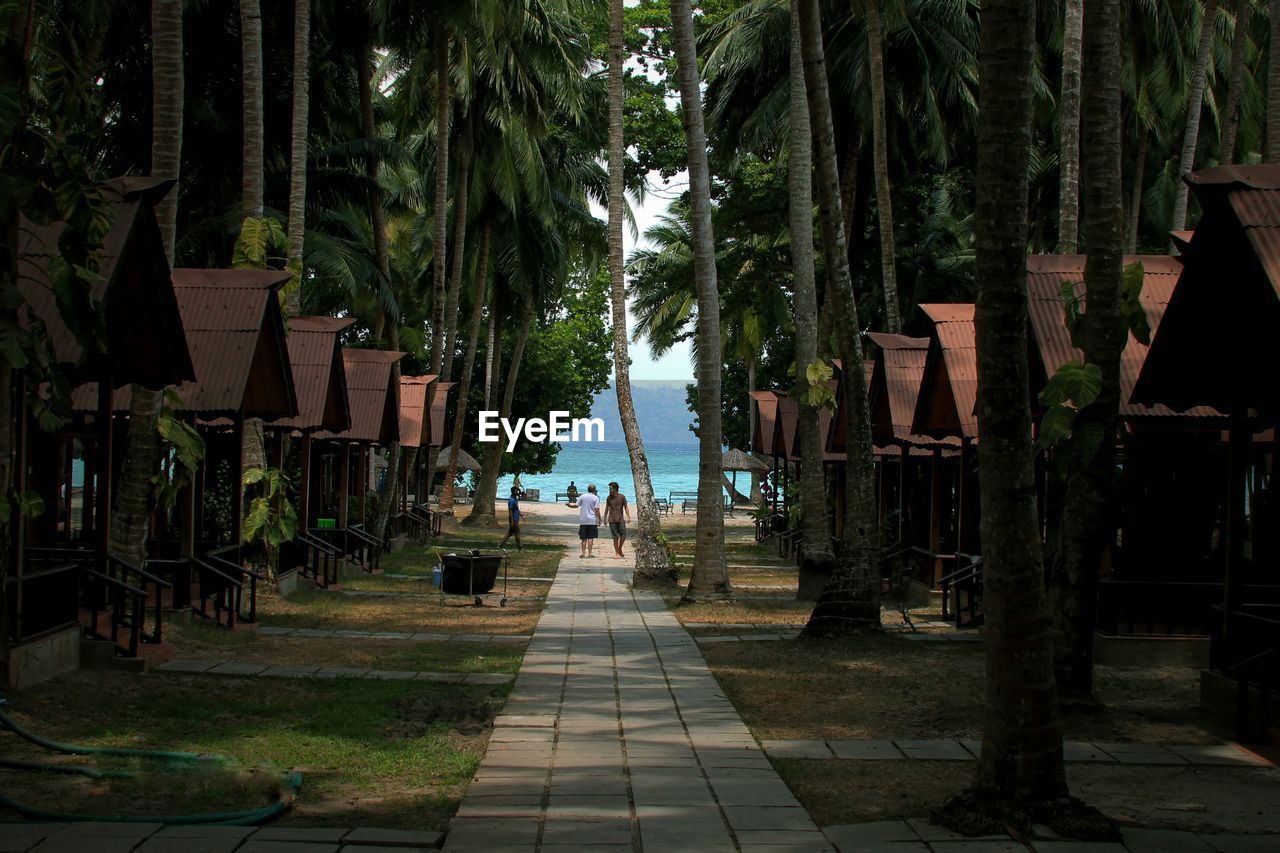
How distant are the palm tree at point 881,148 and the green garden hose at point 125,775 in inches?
783

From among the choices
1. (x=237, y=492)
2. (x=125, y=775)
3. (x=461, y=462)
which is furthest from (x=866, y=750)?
(x=461, y=462)

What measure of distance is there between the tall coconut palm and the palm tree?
3.85 meters

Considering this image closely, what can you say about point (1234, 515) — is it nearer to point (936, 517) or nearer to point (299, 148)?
point (936, 517)

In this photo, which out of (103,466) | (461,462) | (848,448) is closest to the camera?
(103,466)

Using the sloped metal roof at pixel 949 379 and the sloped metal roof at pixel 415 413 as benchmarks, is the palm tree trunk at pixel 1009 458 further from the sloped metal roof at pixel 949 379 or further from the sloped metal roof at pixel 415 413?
the sloped metal roof at pixel 415 413

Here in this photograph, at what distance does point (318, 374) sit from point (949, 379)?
9683mm

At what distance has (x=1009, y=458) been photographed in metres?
7.29

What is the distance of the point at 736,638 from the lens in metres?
16.0

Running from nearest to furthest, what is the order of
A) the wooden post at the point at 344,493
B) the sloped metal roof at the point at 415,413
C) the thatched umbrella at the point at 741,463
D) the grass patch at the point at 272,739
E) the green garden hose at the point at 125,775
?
the green garden hose at the point at 125,775 → the grass patch at the point at 272,739 → the wooden post at the point at 344,493 → the sloped metal roof at the point at 415,413 → the thatched umbrella at the point at 741,463

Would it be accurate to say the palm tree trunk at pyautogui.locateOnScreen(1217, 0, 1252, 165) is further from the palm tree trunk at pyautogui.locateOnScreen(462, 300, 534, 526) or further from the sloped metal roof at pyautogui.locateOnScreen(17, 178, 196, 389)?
the palm tree trunk at pyautogui.locateOnScreen(462, 300, 534, 526)

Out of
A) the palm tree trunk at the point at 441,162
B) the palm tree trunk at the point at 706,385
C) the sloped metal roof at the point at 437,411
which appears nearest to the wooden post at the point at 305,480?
the palm tree trunk at the point at 706,385

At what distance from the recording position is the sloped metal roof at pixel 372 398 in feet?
89.3

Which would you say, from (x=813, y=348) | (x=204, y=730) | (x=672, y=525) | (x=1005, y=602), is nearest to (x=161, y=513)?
(x=813, y=348)

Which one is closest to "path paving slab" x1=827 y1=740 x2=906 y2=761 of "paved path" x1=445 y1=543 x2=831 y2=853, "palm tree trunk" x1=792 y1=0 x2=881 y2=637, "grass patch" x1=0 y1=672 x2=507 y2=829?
"paved path" x1=445 y1=543 x2=831 y2=853
